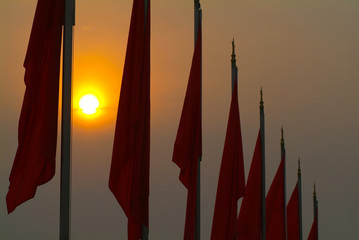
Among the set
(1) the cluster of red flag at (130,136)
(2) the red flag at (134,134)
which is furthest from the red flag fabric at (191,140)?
(2) the red flag at (134,134)

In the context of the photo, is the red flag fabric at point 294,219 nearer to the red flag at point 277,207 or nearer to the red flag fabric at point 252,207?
the red flag at point 277,207

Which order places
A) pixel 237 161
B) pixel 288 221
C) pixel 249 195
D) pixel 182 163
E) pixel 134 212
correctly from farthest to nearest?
pixel 288 221
pixel 249 195
pixel 237 161
pixel 182 163
pixel 134 212

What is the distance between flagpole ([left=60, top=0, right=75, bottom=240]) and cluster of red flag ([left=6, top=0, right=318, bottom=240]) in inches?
13.9

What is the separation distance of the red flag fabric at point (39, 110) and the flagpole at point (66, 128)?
35 cm

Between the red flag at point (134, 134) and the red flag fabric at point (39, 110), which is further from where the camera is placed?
the red flag at point (134, 134)

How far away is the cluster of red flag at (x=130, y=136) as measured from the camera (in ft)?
50.0

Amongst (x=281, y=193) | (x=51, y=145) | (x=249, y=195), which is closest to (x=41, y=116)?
(x=51, y=145)

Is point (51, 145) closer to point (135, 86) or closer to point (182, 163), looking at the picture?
point (135, 86)

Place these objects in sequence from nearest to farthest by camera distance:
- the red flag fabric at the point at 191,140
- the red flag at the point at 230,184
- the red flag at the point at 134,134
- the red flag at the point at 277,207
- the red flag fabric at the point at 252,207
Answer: the red flag at the point at 134,134
the red flag fabric at the point at 191,140
the red flag at the point at 230,184
the red flag fabric at the point at 252,207
the red flag at the point at 277,207

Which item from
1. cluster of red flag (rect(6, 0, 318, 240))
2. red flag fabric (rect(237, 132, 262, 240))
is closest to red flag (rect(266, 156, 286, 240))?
red flag fabric (rect(237, 132, 262, 240))

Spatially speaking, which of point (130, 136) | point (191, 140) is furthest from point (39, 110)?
point (191, 140)

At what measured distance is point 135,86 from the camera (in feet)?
56.6

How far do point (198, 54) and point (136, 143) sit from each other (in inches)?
Result: 150

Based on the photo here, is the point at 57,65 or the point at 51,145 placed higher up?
the point at 57,65
